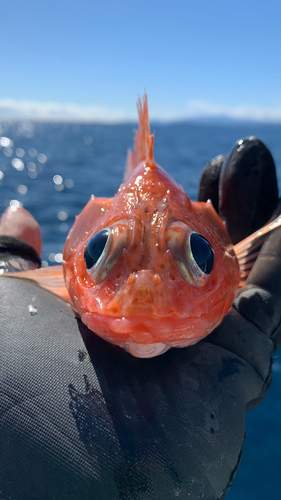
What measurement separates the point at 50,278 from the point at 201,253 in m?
1.41

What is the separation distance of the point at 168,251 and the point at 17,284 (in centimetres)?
121

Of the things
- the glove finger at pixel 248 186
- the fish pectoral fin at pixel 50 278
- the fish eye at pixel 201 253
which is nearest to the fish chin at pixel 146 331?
the fish eye at pixel 201 253

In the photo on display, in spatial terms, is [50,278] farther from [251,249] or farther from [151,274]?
[251,249]

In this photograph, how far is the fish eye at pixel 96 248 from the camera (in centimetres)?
183

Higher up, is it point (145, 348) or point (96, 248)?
point (96, 248)

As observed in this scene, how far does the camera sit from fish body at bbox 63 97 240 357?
1559 mm

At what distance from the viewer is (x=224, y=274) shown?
2039mm

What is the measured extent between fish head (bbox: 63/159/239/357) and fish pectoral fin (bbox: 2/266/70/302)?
0.46 metres

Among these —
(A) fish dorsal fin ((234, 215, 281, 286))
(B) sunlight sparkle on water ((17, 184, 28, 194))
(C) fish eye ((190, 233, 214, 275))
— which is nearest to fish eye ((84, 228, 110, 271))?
(C) fish eye ((190, 233, 214, 275))

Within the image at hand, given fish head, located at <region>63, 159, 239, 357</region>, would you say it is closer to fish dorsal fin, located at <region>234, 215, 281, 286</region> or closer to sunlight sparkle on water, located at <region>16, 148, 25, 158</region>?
fish dorsal fin, located at <region>234, 215, 281, 286</region>

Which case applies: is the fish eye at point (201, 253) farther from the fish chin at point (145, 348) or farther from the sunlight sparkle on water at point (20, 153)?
the sunlight sparkle on water at point (20, 153)

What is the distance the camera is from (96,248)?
1.85 metres

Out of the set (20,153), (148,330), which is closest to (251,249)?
(148,330)

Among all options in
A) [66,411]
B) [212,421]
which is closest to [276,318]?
[212,421]
